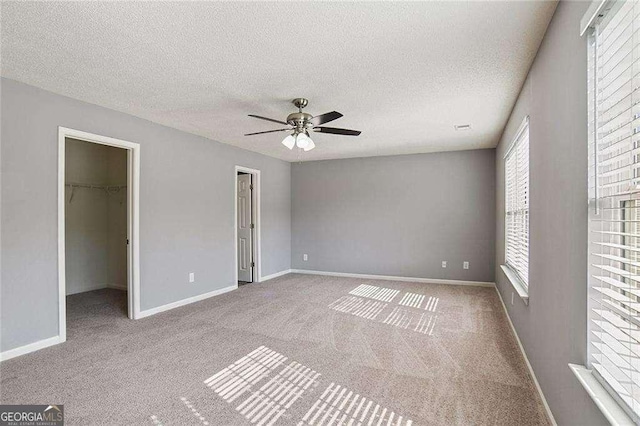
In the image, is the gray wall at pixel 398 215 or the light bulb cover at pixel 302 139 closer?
the light bulb cover at pixel 302 139

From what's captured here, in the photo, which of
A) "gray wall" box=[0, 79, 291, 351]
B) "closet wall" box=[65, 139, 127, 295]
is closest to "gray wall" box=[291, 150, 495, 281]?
"gray wall" box=[0, 79, 291, 351]

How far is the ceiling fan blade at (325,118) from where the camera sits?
2765 mm

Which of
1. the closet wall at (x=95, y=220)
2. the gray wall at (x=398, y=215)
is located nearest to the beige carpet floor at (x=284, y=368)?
the closet wall at (x=95, y=220)

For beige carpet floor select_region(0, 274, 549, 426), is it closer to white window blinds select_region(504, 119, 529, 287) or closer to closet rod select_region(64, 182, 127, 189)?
white window blinds select_region(504, 119, 529, 287)

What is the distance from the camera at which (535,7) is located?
5.90 feet

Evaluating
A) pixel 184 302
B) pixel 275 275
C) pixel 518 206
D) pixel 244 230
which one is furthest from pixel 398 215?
pixel 184 302

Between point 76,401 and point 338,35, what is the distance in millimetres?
2991

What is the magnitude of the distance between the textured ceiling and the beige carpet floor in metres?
2.41

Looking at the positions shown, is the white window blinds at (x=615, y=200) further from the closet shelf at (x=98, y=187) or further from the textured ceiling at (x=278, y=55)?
the closet shelf at (x=98, y=187)

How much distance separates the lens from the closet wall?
5.20 metres

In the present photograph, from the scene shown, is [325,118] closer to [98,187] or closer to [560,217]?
[560,217]

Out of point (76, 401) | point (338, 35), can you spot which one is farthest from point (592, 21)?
point (76, 401)

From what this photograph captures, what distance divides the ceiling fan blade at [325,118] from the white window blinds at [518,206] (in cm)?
160

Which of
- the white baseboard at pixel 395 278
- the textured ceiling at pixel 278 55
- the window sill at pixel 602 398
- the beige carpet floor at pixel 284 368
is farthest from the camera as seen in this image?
the white baseboard at pixel 395 278
